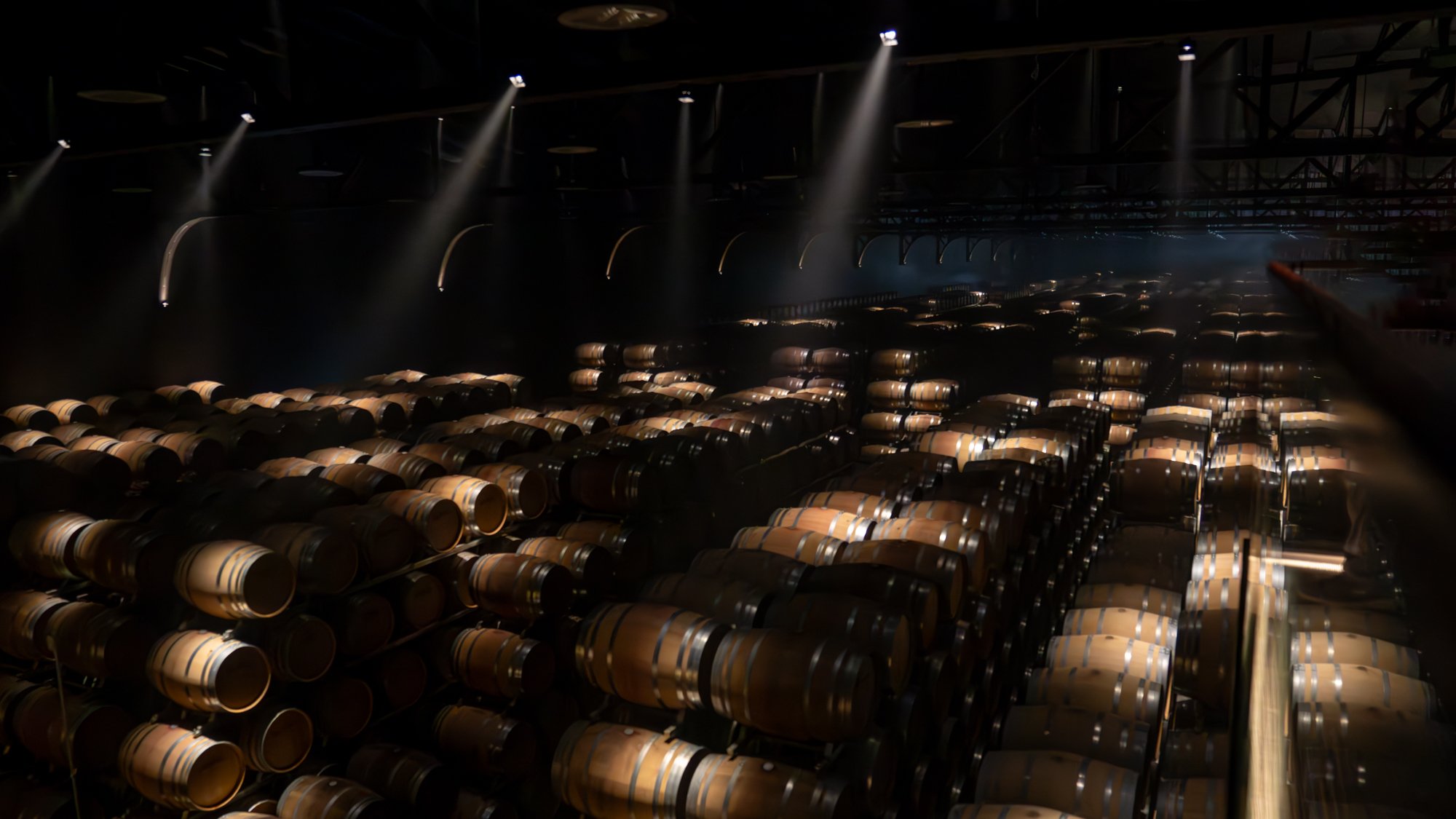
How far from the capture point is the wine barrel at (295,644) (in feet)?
16.7

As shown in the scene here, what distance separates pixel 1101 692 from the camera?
457 cm

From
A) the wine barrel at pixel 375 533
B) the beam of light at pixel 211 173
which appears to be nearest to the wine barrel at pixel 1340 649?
the wine barrel at pixel 375 533

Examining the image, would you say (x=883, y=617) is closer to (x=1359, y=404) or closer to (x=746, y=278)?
(x=1359, y=404)

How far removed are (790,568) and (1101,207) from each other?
42.1 ft

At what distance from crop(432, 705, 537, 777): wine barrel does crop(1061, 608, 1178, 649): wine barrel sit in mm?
3430

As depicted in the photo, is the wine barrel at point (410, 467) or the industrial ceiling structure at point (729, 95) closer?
the industrial ceiling structure at point (729, 95)

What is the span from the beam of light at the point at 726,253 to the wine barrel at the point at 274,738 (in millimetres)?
13032

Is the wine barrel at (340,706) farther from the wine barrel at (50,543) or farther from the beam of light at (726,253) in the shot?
the beam of light at (726,253)

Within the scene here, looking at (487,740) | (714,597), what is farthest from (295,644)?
(714,597)

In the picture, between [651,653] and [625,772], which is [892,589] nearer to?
[651,653]

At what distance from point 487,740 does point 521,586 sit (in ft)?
3.17

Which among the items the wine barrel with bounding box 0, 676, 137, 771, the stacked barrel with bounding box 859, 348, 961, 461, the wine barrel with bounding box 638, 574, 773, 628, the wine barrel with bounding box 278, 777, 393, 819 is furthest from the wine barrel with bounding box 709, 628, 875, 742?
the stacked barrel with bounding box 859, 348, 961, 461

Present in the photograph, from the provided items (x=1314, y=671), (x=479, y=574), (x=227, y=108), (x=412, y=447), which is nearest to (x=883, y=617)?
(x=479, y=574)

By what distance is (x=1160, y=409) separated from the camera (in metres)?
9.21
